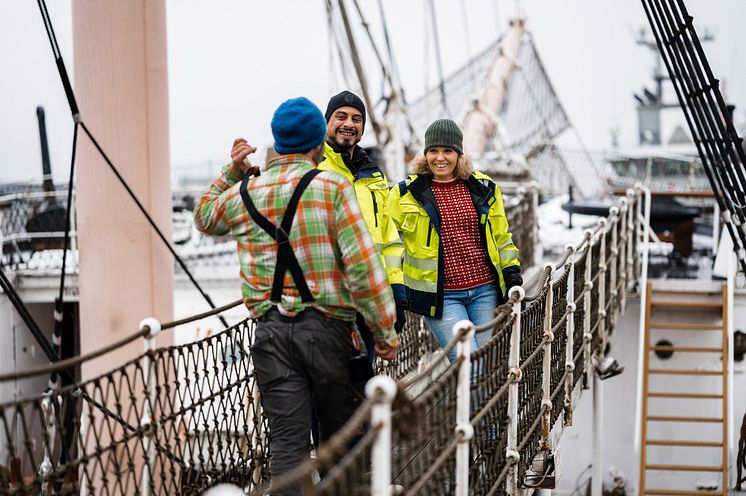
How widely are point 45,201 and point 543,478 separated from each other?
12295mm

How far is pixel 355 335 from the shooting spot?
373 centimetres

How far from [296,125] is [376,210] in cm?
111

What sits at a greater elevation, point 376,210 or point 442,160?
point 442,160

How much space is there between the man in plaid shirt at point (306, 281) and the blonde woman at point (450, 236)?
140 cm

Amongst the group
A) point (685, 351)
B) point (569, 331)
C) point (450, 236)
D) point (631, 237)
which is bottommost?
point (685, 351)

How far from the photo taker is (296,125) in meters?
3.64

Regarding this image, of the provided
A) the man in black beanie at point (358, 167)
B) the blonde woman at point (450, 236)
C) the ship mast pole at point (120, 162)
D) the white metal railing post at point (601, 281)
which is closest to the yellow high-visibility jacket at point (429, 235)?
the blonde woman at point (450, 236)

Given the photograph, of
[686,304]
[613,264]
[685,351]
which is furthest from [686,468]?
[613,264]

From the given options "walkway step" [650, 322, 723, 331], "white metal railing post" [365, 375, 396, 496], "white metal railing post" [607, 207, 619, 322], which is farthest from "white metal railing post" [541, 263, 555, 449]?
"walkway step" [650, 322, 723, 331]

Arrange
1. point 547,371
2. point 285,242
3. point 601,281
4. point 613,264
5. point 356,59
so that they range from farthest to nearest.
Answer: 1. point 356,59
2. point 613,264
3. point 601,281
4. point 547,371
5. point 285,242

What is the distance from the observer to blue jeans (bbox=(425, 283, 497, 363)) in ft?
16.8

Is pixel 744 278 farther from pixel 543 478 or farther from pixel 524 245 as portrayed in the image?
pixel 543 478

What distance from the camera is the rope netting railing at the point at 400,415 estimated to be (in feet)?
9.67

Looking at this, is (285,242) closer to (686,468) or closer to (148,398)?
(148,398)
